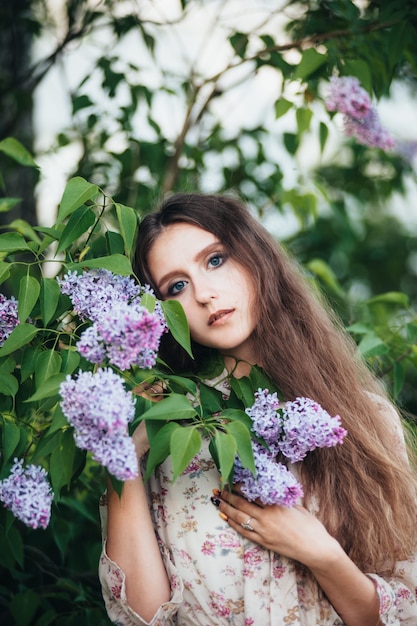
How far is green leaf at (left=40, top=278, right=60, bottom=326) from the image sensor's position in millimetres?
1219

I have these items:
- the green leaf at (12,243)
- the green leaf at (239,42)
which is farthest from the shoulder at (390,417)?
the green leaf at (239,42)

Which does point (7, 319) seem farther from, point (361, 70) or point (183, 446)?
point (361, 70)

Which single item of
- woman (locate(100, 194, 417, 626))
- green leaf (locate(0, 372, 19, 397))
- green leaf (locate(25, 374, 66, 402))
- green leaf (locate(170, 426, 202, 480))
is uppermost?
green leaf (locate(25, 374, 66, 402))

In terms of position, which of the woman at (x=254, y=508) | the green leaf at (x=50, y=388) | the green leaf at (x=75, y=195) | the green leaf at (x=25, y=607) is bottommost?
the green leaf at (x=25, y=607)

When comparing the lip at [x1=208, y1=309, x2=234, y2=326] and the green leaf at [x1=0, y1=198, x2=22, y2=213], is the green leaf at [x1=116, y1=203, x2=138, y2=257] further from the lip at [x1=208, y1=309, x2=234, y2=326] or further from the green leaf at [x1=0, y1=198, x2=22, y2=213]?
the green leaf at [x1=0, y1=198, x2=22, y2=213]

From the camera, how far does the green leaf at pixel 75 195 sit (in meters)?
1.19

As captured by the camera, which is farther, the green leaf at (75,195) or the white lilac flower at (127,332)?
the green leaf at (75,195)

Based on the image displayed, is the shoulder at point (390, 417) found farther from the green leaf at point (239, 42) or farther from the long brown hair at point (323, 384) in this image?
the green leaf at point (239, 42)

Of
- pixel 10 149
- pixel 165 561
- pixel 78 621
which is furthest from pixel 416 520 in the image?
pixel 10 149

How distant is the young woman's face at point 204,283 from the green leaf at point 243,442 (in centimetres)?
40

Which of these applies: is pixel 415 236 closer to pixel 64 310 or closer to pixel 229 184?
pixel 229 184

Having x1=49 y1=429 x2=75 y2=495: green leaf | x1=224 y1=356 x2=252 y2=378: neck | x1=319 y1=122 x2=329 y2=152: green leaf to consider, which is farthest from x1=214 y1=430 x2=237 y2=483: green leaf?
x1=319 y1=122 x2=329 y2=152: green leaf

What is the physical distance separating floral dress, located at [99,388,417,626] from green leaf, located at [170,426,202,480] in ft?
1.67

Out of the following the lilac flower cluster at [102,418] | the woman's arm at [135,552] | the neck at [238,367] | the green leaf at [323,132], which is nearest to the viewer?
the lilac flower cluster at [102,418]
